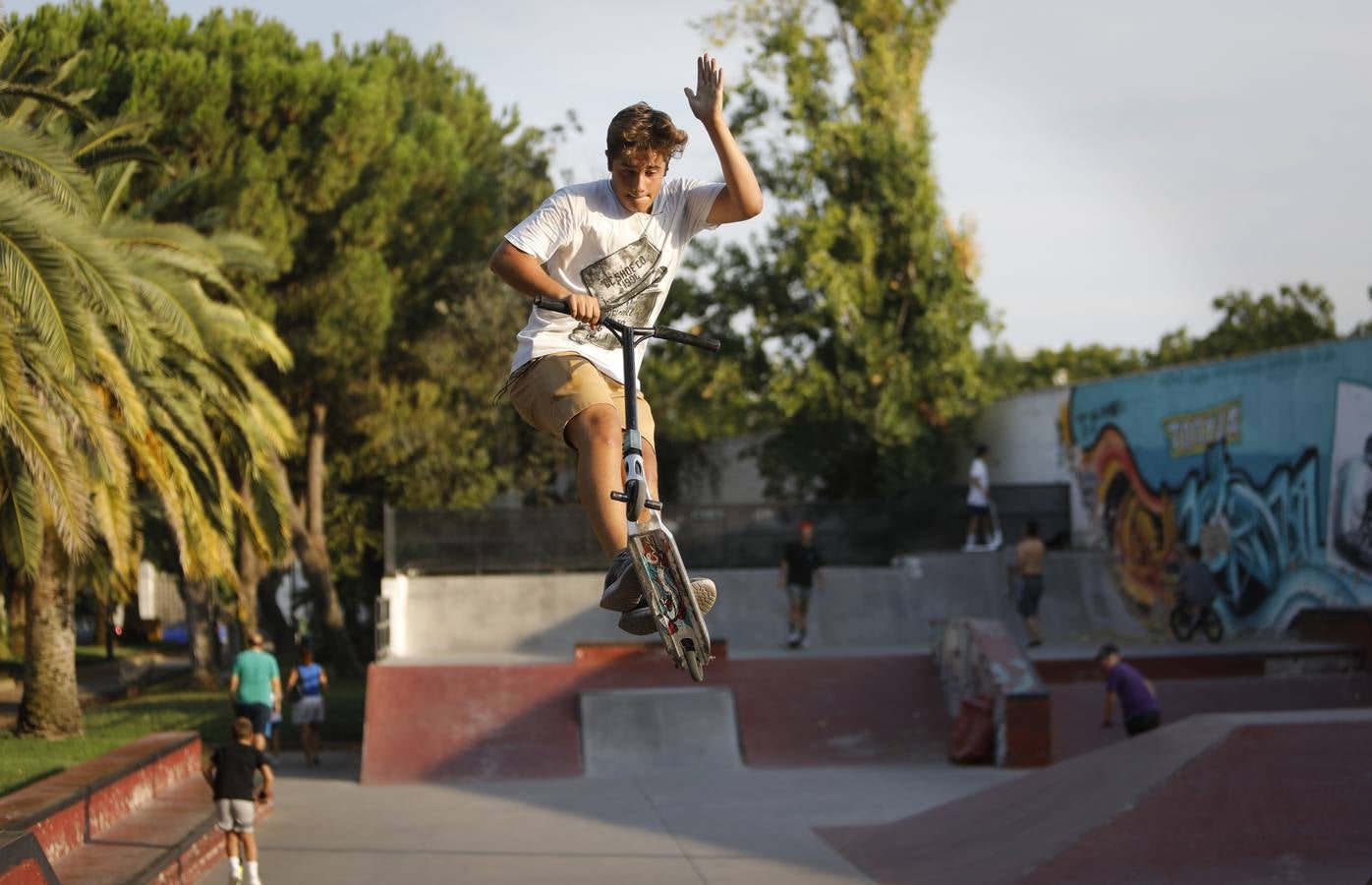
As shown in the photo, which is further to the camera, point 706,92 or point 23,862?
point 23,862

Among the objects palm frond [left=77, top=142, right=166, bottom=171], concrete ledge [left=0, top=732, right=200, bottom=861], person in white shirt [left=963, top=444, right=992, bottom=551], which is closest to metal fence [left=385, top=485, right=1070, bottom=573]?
person in white shirt [left=963, top=444, right=992, bottom=551]

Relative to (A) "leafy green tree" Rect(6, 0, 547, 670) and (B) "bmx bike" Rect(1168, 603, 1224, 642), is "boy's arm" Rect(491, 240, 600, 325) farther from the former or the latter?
(B) "bmx bike" Rect(1168, 603, 1224, 642)

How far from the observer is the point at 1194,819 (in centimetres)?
993

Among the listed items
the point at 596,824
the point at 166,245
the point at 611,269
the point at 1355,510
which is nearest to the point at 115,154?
the point at 166,245

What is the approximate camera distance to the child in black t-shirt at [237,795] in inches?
399

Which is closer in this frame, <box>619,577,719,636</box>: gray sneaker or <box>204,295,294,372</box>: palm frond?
<box>619,577,719,636</box>: gray sneaker

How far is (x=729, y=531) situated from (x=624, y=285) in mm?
20848

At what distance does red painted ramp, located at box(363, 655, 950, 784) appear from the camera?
58.1 ft

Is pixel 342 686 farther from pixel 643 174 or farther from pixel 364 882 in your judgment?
pixel 643 174

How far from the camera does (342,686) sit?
92.9ft

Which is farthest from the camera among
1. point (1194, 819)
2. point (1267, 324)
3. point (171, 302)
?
point (1267, 324)

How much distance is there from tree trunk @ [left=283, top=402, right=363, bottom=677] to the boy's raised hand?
2401 centimetres

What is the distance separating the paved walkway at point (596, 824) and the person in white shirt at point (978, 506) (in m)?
8.49

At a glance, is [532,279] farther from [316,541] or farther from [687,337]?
[316,541]
